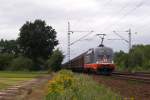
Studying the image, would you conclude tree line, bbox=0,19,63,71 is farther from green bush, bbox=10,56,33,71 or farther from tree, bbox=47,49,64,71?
tree, bbox=47,49,64,71

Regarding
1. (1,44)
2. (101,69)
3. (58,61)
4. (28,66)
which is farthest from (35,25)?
(101,69)

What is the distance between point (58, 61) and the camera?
99562 millimetres

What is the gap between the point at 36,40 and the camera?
114 meters

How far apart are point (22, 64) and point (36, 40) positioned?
8.99 meters

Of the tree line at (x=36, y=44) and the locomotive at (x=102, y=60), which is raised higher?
the tree line at (x=36, y=44)

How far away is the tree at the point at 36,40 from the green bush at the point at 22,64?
4.10m

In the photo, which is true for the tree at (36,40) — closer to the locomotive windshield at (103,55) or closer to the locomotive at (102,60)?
the locomotive at (102,60)

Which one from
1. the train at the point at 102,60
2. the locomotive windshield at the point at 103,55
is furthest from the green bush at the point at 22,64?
the locomotive windshield at the point at 103,55

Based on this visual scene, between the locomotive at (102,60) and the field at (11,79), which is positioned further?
the locomotive at (102,60)

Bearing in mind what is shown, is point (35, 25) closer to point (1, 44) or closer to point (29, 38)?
point (29, 38)

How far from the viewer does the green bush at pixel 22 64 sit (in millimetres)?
106688

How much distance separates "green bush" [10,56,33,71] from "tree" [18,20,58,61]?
4099mm

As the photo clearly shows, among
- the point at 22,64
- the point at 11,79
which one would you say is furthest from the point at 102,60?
the point at 22,64

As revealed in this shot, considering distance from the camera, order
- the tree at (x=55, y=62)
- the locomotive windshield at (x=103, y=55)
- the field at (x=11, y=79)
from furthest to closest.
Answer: the tree at (x=55, y=62)
the locomotive windshield at (x=103, y=55)
the field at (x=11, y=79)
